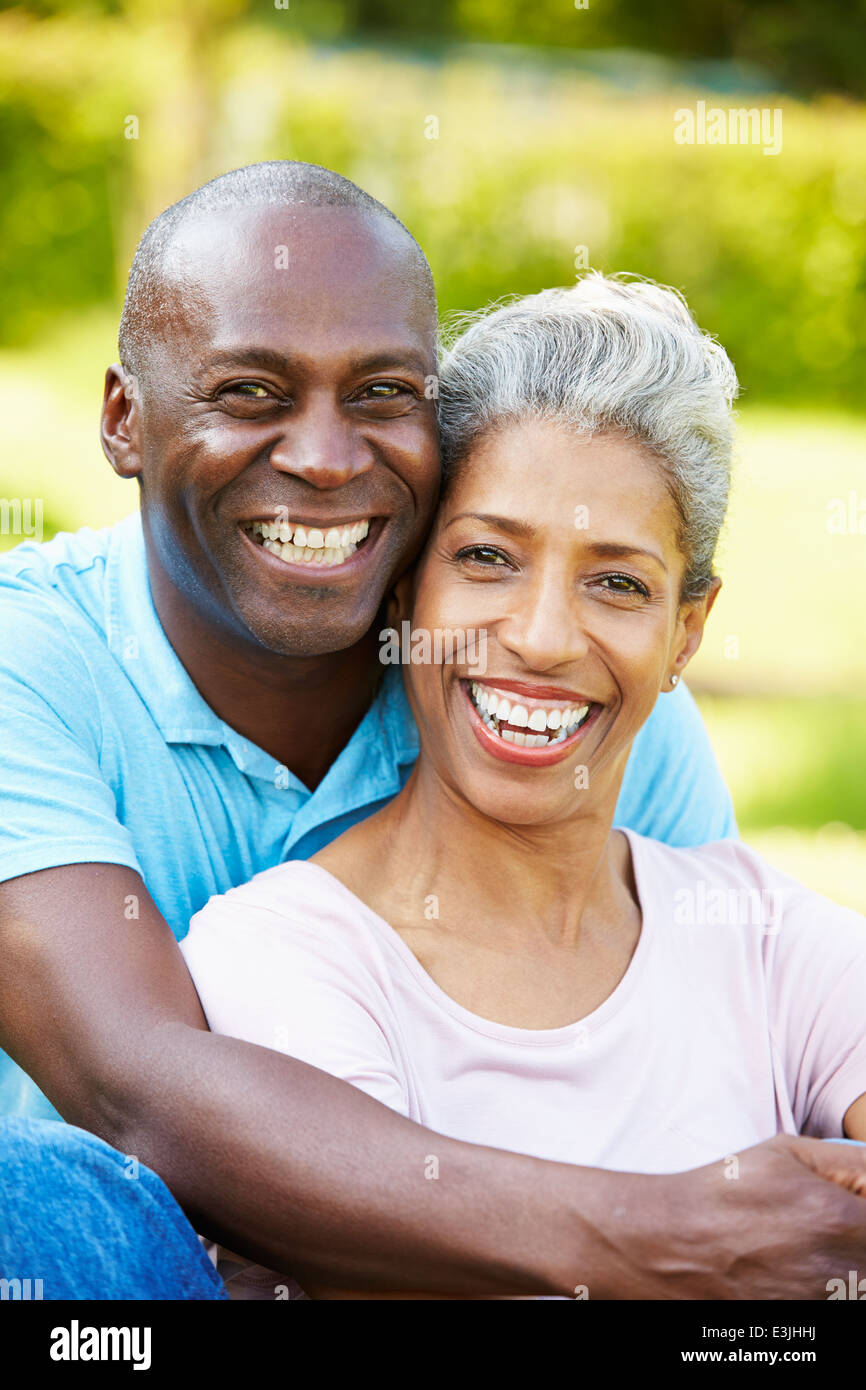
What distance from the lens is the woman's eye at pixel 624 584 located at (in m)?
2.51

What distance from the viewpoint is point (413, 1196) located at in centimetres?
211

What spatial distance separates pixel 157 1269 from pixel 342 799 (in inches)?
41.2

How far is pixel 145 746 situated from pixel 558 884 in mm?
789

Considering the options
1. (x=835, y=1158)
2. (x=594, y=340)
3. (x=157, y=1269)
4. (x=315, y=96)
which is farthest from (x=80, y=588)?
(x=315, y=96)

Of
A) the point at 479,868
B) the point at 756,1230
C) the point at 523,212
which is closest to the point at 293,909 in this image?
the point at 479,868

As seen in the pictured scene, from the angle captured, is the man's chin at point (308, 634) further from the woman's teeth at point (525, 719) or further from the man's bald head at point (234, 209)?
the man's bald head at point (234, 209)

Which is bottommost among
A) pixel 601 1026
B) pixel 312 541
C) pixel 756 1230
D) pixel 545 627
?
pixel 756 1230

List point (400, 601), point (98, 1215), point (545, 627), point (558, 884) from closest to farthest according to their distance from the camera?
point (98, 1215) < point (545, 627) < point (558, 884) < point (400, 601)

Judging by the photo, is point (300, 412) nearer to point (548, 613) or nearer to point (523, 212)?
point (548, 613)

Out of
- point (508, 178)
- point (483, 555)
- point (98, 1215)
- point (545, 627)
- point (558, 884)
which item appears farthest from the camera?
point (508, 178)

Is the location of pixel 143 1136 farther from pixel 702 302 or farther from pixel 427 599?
pixel 702 302

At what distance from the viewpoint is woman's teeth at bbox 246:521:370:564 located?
2719mm
